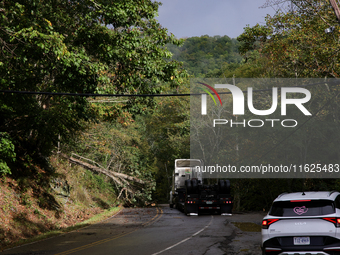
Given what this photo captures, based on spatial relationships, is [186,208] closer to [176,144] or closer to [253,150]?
[253,150]

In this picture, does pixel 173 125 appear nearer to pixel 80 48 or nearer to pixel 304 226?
pixel 80 48

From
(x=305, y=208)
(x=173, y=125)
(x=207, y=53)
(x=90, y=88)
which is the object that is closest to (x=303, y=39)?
(x=90, y=88)

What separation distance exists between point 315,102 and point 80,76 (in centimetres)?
1603

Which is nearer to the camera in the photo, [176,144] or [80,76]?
[80,76]

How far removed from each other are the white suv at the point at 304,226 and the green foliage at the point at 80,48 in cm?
765

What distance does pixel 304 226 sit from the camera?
7.45m

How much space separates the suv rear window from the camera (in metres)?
7.54

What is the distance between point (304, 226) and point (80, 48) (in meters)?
9.71

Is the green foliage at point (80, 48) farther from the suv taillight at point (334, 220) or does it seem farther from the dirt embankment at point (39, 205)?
the suv taillight at point (334, 220)

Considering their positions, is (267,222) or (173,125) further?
(173,125)

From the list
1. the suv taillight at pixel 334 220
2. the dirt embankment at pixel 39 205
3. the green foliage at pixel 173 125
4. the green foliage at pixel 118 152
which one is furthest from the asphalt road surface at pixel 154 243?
the green foliage at pixel 173 125

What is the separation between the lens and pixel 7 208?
16.4 meters

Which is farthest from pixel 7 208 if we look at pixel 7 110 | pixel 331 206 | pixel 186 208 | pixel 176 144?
pixel 176 144

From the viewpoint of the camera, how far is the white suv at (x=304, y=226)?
24.0 ft
